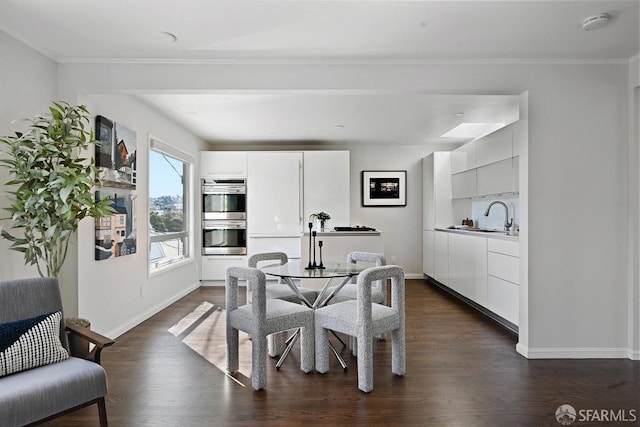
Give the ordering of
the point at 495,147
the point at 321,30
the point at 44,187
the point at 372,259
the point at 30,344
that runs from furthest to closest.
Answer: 1. the point at 495,147
2. the point at 372,259
3. the point at 321,30
4. the point at 44,187
5. the point at 30,344

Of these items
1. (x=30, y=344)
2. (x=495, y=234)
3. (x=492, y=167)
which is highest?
(x=492, y=167)

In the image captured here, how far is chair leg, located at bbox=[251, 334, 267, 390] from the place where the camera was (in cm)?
250

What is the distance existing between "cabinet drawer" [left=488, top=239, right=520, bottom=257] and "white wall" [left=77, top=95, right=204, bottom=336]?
3855 millimetres

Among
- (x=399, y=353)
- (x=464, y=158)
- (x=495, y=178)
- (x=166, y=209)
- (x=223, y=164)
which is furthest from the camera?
(x=223, y=164)

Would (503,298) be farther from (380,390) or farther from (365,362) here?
(365,362)

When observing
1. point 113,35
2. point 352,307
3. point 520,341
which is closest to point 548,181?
point 520,341

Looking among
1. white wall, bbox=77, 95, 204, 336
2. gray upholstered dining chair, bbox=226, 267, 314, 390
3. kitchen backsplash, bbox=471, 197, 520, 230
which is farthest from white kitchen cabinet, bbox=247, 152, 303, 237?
gray upholstered dining chair, bbox=226, 267, 314, 390

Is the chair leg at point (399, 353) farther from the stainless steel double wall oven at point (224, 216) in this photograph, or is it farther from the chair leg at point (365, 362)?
the stainless steel double wall oven at point (224, 216)

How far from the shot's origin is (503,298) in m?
3.92

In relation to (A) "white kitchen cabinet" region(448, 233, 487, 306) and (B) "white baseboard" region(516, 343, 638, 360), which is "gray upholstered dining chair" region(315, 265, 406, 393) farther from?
(A) "white kitchen cabinet" region(448, 233, 487, 306)

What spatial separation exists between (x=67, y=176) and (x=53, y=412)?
4.31 ft

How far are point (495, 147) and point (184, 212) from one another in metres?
4.42

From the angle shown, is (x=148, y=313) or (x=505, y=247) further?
(x=148, y=313)

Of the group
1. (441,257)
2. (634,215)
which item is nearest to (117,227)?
(441,257)
